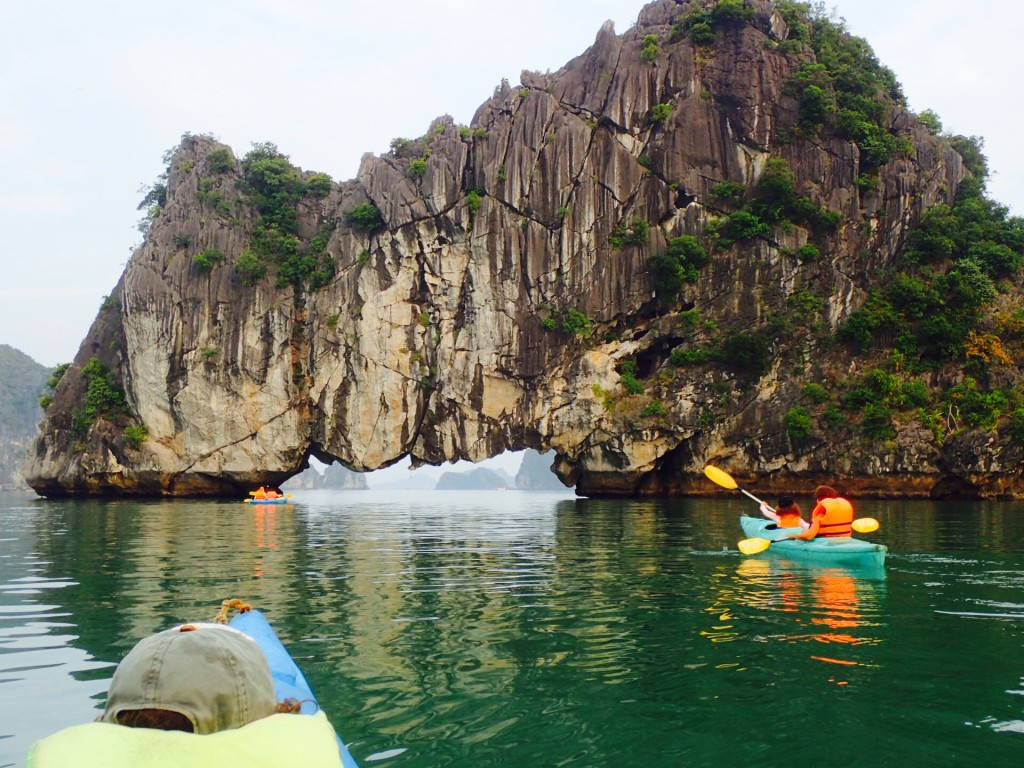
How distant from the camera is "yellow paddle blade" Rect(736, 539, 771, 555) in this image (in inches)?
541

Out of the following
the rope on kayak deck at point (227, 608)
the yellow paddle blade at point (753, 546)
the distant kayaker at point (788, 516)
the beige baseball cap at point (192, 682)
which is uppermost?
the beige baseball cap at point (192, 682)

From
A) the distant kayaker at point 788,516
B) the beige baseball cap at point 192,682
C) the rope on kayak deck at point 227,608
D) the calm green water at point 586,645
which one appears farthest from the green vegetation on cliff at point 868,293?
the beige baseball cap at point 192,682

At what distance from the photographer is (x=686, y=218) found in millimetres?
A: 35906

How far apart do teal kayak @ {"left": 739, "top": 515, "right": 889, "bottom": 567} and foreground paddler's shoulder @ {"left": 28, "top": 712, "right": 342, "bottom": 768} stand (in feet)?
36.4

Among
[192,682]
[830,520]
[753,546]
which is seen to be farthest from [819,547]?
[192,682]

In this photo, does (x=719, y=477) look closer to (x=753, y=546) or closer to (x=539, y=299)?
(x=753, y=546)

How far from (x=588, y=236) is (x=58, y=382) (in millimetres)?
28596

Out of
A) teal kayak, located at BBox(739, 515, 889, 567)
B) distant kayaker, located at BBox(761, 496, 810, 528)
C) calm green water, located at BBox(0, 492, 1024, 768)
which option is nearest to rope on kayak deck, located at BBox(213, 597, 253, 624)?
calm green water, located at BBox(0, 492, 1024, 768)

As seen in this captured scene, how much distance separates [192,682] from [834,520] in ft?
41.3

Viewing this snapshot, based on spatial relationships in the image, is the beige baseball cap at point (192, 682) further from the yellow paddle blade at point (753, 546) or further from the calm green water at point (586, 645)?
the yellow paddle blade at point (753, 546)

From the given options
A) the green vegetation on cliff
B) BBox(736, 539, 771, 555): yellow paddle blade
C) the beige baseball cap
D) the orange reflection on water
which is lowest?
the orange reflection on water

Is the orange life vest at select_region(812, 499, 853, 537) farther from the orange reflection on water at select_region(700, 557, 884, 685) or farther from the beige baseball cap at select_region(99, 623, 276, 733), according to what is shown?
the beige baseball cap at select_region(99, 623, 276, 733)

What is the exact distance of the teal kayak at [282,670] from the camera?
3621mm

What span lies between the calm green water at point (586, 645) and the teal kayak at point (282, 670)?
720 mm
